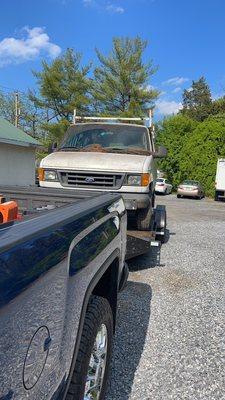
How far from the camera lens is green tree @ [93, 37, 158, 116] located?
39.2 metres

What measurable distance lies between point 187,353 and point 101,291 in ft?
4.28

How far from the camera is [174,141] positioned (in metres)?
35.7

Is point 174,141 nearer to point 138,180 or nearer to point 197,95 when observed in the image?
point 138,180

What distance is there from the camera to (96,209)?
2783 millimetres

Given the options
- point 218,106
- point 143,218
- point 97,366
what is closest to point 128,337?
point 97,366

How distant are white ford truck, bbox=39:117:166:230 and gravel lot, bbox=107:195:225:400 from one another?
111 centimetres

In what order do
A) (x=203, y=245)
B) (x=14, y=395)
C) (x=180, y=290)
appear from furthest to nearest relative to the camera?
1. (x=203, y=245)
2. (x=180, y=290)
3. (x=14, y=395)

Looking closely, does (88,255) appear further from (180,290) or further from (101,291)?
(180,290)

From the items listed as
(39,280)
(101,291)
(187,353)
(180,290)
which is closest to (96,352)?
(101,291)

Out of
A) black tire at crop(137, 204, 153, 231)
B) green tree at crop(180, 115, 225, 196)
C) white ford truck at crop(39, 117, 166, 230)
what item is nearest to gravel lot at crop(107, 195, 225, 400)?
black tire at crop(137, 204, 153, 231)

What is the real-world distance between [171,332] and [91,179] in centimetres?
322

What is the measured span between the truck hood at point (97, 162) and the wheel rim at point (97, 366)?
4.23 metres

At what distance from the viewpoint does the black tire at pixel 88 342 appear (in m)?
2.27

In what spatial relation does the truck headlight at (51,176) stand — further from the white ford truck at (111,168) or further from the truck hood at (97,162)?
the truck hood at (97,162)
